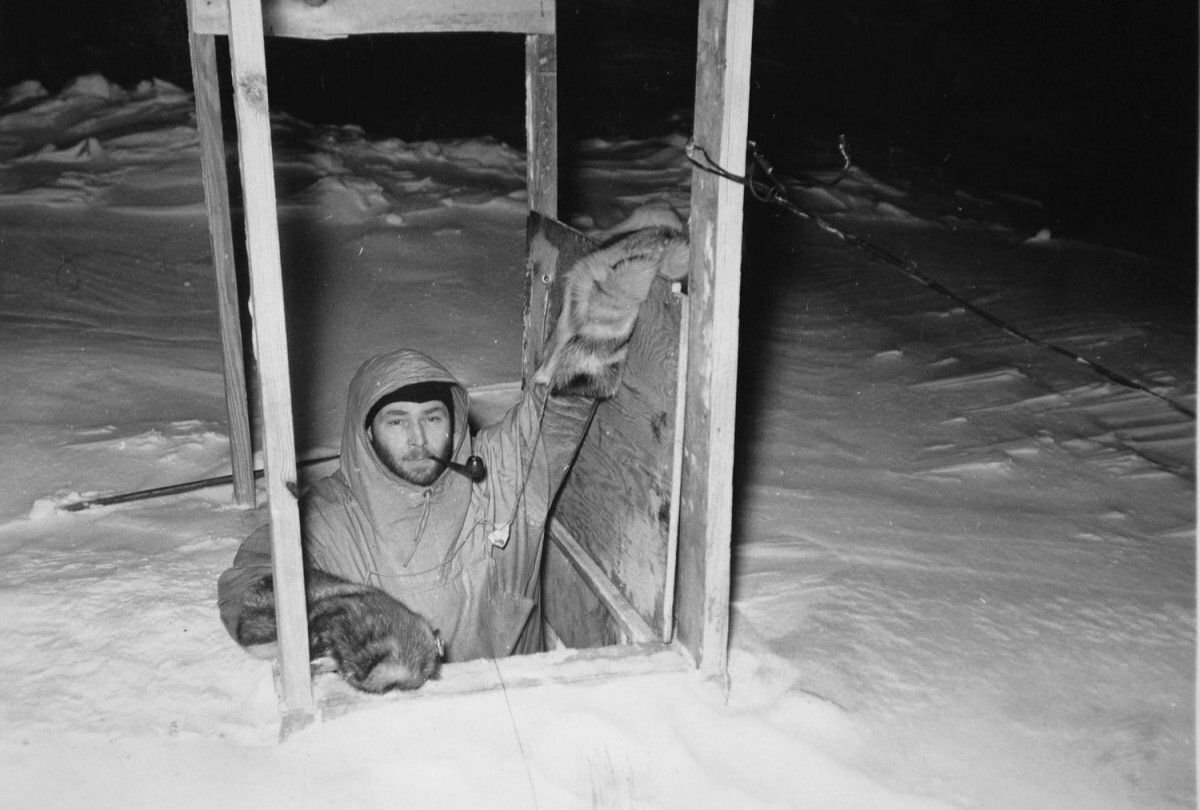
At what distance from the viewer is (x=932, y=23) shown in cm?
1692

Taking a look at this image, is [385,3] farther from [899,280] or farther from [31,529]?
[899,280]

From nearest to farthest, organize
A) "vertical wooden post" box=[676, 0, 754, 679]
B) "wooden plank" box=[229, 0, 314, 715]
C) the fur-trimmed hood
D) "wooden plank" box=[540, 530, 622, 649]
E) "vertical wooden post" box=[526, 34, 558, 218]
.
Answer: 1. "wooden plank" box=[229, 0, 314, 715]
2. "vertical wooden post" box=[676, 0, 754, 679]
3. the fur-trimmed hood
4. "wooden plank" box=[540, 530, 622, 649]
5. "vertical wooden post" box=[526, 34, 558, 218]

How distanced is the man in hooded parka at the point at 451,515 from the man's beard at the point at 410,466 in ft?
0.05

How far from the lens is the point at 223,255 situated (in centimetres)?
393

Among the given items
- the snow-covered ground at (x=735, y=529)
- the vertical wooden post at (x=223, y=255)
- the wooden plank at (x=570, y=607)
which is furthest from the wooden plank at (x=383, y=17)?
the wooden plank at (x=570, y=607)

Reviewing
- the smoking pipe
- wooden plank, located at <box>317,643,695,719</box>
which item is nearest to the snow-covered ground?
wooden plank, located at <box>317,643,695,719</box>

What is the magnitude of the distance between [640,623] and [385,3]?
195 cm

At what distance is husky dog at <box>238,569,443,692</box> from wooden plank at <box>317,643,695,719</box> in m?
0.03

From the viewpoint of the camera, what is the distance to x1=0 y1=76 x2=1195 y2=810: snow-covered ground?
2.50 metres

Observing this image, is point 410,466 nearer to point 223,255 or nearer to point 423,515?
point 423,515

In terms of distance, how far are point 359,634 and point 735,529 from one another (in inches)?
66.7

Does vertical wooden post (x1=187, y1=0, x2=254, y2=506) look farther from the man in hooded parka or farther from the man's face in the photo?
the man's face

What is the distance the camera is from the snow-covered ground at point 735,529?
2504mm

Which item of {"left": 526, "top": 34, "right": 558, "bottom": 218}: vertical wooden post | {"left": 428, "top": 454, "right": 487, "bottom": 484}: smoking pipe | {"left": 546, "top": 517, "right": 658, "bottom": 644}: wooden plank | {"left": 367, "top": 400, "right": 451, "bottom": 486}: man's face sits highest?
{"left": 526, "top": 34, "right": 558, "bottom": 218}: vertical wooden post
